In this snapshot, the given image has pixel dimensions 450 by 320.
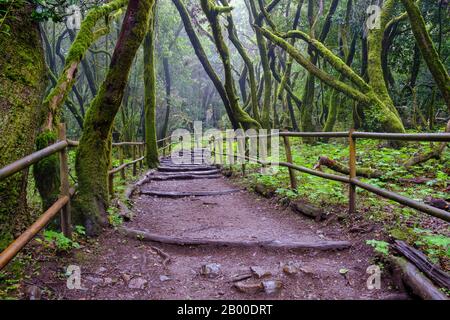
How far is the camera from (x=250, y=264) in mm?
3312

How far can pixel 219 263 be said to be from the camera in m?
3.38

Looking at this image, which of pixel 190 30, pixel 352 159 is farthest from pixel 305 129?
pixel 352 159

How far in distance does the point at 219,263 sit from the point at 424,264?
1792 mm

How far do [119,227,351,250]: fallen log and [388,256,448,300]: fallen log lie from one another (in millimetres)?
707

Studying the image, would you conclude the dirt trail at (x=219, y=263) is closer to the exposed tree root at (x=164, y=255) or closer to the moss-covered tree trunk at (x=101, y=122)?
the exposed tree root at (x=164, y=255)

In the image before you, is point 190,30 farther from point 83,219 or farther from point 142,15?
point 83,219

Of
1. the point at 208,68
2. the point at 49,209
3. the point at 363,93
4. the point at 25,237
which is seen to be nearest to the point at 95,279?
the point at 49,209

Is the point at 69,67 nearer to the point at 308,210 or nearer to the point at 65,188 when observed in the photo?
the point at 65,188

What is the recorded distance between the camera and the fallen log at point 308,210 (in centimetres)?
450

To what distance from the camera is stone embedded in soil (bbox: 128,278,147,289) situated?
2855mm

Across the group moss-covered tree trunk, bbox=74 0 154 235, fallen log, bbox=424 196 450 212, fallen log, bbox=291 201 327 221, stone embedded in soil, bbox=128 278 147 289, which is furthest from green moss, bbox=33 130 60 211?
fallen log, bbox=424 196 450 212

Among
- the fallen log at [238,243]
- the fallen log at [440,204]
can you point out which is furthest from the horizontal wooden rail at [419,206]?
the fallen log at [440,204]

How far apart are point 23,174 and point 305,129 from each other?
11628 millimetres

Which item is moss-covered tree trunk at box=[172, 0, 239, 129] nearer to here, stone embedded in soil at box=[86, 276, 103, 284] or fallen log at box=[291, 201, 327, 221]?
fallen log at box=[291, 201, 327, 221]
